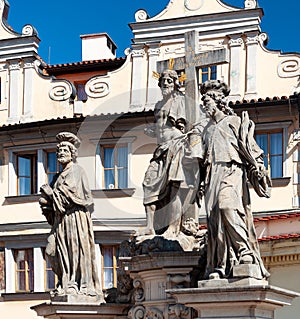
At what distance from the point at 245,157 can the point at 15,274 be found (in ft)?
65.2

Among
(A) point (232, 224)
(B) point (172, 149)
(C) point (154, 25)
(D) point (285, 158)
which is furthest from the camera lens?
(C) point (154, 25)

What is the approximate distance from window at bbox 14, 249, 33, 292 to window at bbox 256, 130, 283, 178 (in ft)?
24.4

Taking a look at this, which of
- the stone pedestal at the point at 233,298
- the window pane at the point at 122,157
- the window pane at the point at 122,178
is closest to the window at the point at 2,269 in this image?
the window pane at the point at 122,178

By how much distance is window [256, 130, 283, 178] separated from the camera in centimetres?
2620

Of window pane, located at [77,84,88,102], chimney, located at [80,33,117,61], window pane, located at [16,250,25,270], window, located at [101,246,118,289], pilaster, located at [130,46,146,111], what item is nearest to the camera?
window, located at [101,246,118,289]

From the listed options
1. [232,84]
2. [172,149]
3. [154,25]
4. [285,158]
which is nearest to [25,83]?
[154,25]

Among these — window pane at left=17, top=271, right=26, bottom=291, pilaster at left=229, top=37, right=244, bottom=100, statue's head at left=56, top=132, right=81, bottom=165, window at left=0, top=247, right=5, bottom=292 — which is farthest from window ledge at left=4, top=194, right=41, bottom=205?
statue's head at left=56, top=132, right=81, bottom=165

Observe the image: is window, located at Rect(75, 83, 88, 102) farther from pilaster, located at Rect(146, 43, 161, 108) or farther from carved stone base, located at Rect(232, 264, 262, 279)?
carved stone base, located at Rect(232, 264, 262, 279)

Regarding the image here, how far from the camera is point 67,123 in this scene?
90.6ft

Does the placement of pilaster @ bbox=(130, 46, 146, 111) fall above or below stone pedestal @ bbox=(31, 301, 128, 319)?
above

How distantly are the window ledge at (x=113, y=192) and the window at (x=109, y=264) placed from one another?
1.47 metres

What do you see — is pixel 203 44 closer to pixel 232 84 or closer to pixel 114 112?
pixel 232 84

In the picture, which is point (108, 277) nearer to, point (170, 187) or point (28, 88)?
point (28, 88)

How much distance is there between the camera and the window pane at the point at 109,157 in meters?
28.0
